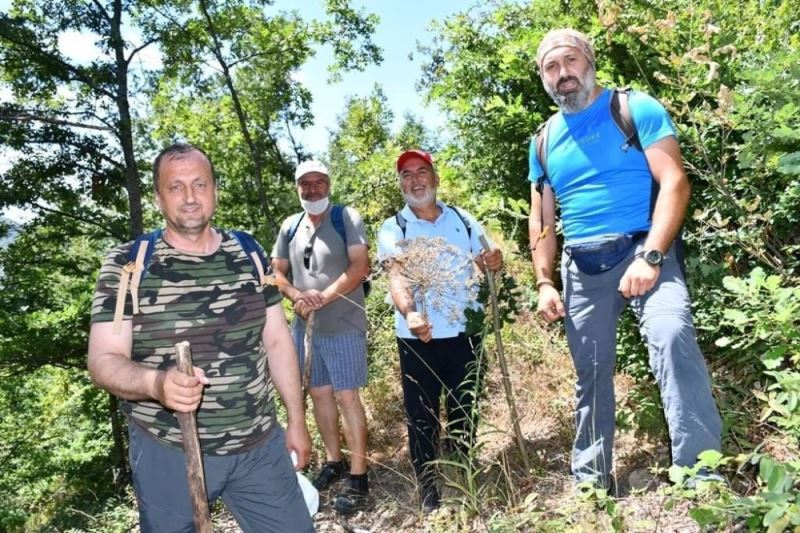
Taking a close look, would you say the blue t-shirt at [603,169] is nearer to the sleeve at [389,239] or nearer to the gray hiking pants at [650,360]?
the gray hiking pants at [650,360]

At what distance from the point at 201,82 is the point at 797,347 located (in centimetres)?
1454

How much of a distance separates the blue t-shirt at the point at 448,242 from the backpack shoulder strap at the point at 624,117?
1.21 metres

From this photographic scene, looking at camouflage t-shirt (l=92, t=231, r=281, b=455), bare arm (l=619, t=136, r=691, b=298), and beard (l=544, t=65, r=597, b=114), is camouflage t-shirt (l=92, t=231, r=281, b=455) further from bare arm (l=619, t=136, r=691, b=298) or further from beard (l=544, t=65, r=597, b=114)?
beard (l=544, t=65, r=597, b=114)

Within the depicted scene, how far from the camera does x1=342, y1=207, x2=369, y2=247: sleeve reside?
4.29 m

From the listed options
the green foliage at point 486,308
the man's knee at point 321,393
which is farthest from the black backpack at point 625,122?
the man's knee at point 321,393

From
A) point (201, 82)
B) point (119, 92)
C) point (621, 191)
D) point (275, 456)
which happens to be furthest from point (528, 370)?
point (201, 82)

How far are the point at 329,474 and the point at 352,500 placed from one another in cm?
57

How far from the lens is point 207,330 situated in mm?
2252

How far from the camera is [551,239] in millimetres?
3113

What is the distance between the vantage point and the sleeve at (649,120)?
257 cm

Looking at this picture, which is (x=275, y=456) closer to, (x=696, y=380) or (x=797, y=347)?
(x=696, y=380)

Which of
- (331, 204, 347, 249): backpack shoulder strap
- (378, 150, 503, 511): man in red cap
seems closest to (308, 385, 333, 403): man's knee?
(378, 150, 503, 511): man in red cap

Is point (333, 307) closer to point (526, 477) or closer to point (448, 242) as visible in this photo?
point (448, 242)

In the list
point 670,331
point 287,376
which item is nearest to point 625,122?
point 670,331
